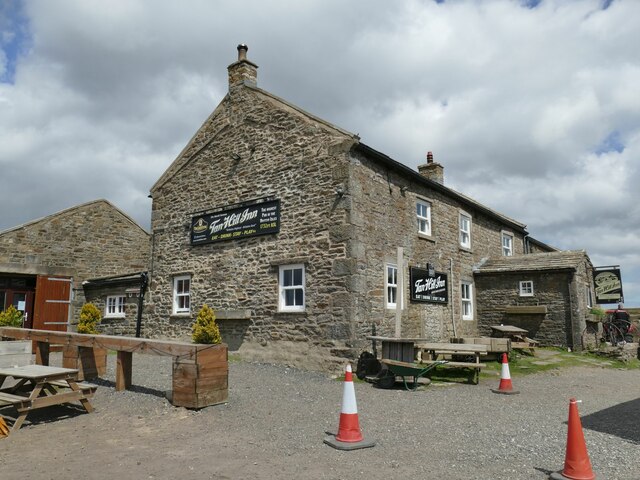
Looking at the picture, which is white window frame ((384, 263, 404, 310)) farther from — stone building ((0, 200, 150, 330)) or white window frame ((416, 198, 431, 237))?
stone building ((0, 200, 150, 330))

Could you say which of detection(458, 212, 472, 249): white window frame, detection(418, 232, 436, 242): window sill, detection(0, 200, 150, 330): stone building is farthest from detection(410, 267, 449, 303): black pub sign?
detection(0, 200, 150, 330): stone building

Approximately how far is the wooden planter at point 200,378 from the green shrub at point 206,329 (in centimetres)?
537

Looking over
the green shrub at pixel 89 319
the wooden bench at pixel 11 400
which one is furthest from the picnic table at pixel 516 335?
the green shrub at pixel 89 319

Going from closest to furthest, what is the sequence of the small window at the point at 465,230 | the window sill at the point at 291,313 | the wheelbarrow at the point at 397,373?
the wheelbarrow at the point at 397,373
the window sill at the point at 291,313
the small window at the point at 465,230

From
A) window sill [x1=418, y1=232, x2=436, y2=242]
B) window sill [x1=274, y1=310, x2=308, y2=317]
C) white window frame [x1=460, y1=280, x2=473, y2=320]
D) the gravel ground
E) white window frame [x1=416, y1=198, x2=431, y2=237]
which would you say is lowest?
the gravel ground

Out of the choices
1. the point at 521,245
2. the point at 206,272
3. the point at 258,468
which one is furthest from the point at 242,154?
the point at 521,245

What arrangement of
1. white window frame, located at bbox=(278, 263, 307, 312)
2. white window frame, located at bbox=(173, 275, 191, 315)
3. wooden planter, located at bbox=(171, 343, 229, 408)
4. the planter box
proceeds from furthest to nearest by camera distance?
white window frame, located at bbox=(173, 275, 191, 315), white window frame, located at bbox=(278, 263, 307, 312), the planter box, wooden planter, located at bbox=(171, 343, 229, 408)

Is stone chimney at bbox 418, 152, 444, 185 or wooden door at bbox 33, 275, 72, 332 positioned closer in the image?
wooden door at bbox 33, 275, 72, 332

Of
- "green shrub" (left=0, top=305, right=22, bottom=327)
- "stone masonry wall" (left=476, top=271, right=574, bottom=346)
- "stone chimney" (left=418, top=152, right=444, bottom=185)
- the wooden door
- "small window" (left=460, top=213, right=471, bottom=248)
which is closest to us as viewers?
"green shrub" (left=0, top=305, right=22, bottom=327)

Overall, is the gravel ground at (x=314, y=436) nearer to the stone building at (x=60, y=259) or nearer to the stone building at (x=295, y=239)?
the stone building at (x=295, y=239)

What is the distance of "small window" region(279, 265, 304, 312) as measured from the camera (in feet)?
42.9

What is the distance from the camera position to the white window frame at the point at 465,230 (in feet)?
60.2

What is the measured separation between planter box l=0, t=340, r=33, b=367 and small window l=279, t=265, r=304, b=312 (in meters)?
6.09

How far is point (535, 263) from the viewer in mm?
18438
